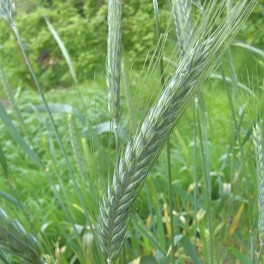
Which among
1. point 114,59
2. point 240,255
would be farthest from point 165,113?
point 240,255

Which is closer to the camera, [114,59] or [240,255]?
[114,59]

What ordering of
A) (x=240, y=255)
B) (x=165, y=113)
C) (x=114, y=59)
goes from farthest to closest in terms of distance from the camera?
(x=240, y=255) < (x=114, y=59) < (x=165, y=113)

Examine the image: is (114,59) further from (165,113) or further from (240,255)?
(240,255)

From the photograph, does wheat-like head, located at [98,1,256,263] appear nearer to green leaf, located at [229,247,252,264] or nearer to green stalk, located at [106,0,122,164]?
green stalk, located at [106,0,122,164]

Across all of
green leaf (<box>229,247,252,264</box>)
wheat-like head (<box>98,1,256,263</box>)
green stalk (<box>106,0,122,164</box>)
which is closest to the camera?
wheat-like head (<box>98,1,256,263</box>)

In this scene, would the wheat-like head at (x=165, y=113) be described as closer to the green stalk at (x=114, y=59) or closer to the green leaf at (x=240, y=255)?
the green stalk at (x=114, y=59)

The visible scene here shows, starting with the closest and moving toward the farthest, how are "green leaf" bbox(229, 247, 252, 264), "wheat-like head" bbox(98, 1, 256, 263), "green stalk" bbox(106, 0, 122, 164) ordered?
"wheat-like head" bbox(98, 1, 256, 263) → "green stalk" bbox(106, 0, 122, 164) → "green leaf" bbox(229, 247, 252, 264)

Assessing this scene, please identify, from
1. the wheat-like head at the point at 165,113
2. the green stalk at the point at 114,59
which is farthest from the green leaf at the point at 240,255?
the wheat-like head at the point at 165,113

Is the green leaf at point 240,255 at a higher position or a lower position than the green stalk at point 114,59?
lower

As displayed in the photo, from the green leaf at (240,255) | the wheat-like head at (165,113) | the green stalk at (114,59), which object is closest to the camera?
the wheat-like head at (165,113)

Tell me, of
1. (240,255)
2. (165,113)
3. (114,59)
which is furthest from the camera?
(240,255)

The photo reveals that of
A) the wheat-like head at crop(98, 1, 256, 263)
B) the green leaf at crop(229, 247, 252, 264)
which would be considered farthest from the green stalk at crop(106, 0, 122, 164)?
the green leaf at crop(229, 247, 252, 264)

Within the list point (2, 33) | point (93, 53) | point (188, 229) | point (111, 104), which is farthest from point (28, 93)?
point (111, 104)

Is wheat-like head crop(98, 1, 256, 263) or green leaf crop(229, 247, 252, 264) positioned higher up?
wheat-like head crop(98, 1, 256, 263)
